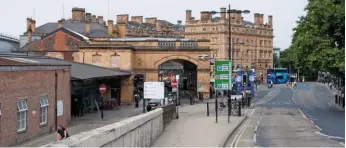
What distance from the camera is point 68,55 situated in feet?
209

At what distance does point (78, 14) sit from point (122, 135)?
95233mm

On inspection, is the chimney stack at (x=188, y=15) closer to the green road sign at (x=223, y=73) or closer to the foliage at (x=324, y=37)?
the foliage at (x=324, y=37)

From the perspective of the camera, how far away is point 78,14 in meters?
107

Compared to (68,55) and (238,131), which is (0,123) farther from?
(68,55)

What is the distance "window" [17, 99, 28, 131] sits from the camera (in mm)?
24688

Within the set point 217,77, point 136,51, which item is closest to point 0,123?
point 217,77

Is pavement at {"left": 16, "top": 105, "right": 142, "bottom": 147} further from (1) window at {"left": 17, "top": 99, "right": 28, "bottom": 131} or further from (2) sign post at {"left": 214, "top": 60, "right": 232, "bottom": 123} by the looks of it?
(2) sign post at {"left": 214, "top": 60, "right": 232, "bottom": 123}

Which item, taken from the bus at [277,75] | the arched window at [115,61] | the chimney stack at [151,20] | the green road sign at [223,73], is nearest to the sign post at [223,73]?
the green road sign at [223,73]

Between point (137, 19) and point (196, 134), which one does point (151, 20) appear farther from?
point (196, 134)

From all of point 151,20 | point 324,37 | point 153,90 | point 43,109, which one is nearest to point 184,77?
point 324,37

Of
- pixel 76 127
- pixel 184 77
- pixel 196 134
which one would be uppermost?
pixel 184 77

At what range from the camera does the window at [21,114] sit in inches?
972

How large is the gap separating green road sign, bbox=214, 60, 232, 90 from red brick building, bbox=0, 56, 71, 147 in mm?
8670

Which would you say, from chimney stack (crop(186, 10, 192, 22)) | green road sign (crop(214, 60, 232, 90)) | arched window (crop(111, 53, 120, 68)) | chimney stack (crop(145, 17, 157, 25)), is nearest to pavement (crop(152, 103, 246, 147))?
green road sign (crop(214, 60, 232, 90))
